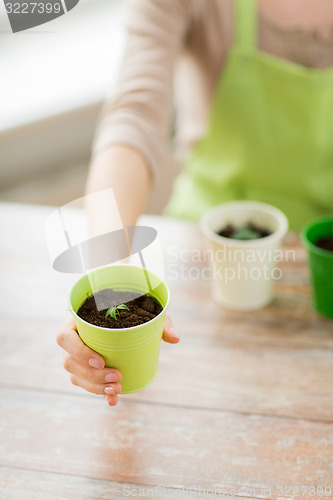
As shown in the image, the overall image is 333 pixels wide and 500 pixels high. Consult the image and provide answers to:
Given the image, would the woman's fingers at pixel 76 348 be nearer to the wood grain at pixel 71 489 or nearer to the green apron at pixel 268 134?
the wood grain at pixel 71 489

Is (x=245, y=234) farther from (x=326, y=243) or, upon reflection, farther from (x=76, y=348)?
(x=76, y=348)

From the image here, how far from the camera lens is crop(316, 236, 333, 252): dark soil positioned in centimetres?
86

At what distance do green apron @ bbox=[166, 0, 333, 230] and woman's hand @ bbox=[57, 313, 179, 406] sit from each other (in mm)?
689

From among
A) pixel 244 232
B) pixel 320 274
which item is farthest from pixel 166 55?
pixel 320 274

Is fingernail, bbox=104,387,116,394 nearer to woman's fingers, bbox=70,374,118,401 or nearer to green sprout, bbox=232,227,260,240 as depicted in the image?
woman's fingers, bbox=70,374,118,401

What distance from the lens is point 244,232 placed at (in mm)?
888

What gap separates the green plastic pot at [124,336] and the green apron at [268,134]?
0.69 m

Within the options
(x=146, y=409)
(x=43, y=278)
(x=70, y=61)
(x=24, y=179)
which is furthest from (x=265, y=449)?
(x=70, y=61)

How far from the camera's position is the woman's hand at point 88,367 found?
544mm

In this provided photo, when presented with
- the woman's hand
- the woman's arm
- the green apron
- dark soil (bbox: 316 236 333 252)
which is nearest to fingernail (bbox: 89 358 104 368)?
the woman's hand

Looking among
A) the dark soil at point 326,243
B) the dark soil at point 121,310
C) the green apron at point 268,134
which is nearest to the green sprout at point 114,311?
the dark soil at point 121,310

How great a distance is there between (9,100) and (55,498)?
177 centimetres

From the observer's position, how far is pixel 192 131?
1.28m

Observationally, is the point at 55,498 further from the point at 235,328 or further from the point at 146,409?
the point at 235,328
